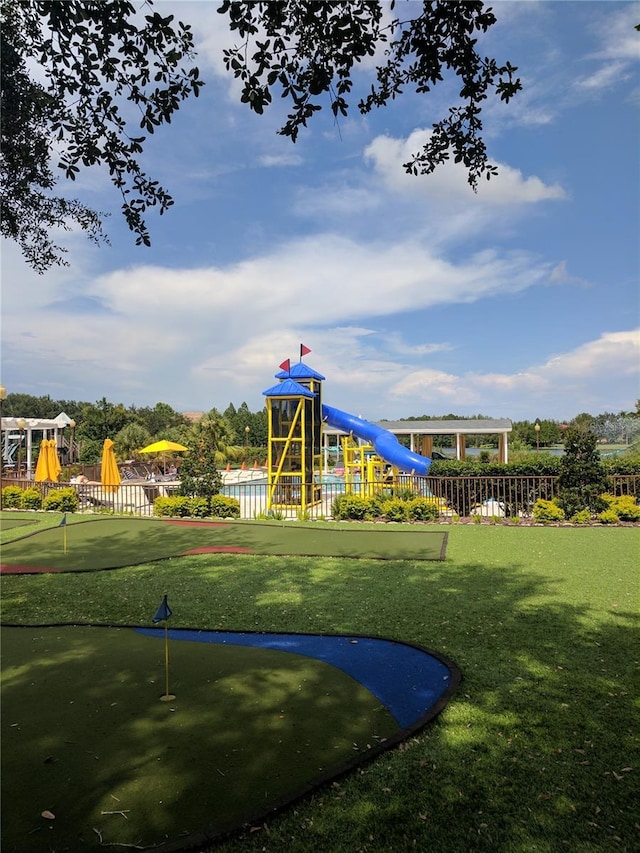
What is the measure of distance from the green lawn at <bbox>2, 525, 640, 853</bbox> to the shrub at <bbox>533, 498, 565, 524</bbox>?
1938 millimetres

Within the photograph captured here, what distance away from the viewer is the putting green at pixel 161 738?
2.37 meters

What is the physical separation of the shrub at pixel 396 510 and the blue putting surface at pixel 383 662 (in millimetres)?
7546

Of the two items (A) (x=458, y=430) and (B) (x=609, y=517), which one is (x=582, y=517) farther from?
(A) (x=458, y=430)

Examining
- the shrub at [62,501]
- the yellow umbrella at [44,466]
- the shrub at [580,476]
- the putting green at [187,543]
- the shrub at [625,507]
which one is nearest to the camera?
the putting green at [187,543]

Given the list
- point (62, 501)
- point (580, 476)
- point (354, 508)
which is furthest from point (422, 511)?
point (62, 501)

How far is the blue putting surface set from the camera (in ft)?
11.6

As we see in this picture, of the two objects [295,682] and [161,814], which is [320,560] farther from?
[161,814]

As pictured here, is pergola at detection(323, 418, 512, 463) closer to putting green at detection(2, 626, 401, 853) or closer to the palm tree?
the palm tree

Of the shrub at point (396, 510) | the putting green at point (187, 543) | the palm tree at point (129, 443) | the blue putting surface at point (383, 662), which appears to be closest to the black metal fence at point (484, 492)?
the shrub at point (396, 510)

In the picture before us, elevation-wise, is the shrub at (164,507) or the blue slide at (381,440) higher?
the blue slide at (381,440)

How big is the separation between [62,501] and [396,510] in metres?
8.56

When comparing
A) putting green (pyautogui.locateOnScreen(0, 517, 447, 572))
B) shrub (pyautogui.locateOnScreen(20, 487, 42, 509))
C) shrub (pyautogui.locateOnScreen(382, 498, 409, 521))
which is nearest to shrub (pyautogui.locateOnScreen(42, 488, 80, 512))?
shrub (pyautogui.locateOnScreen(20, 487, 42, 509))

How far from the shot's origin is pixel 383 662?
165 inches

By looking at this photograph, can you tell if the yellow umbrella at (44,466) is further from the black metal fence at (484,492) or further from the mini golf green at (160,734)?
the mini golf green at (160,734)
